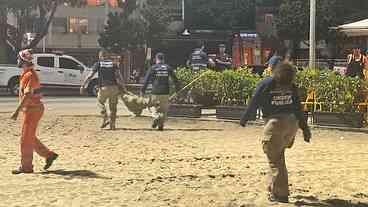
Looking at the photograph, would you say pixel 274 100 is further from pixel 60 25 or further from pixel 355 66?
pixel 60 25

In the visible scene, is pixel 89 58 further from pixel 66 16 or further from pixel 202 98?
pixel 202 98

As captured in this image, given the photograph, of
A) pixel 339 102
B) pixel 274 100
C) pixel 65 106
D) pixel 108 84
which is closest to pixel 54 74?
pixel 65 106

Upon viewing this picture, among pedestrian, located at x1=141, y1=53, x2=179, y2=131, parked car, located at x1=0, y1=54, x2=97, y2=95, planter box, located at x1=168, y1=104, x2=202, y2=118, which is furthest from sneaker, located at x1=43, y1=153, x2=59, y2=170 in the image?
parked car, located at x1=0, y1=54, x2=97, y2=95

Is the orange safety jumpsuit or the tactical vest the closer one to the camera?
the orange safety jumpsuit

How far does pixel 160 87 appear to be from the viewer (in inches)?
643

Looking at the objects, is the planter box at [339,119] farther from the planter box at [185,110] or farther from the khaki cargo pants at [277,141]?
the khaki cargo pants at [277,141]

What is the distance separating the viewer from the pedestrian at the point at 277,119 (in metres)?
7.94

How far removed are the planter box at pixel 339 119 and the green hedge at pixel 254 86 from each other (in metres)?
0.19

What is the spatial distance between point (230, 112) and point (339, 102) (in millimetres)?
3065

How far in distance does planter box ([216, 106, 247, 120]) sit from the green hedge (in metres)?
0.30

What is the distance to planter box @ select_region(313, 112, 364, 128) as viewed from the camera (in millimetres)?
16250

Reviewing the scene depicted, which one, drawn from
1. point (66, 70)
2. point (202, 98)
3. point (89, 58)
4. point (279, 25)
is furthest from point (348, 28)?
point (89, 58)

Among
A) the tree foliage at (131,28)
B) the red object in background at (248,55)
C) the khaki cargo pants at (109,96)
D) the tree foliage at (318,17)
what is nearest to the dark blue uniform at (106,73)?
the khaki cargo pants at (109,96)

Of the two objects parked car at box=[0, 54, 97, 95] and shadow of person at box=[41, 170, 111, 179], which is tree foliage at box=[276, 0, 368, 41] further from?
shadow of person at box=[41, 170, 111, 179]
